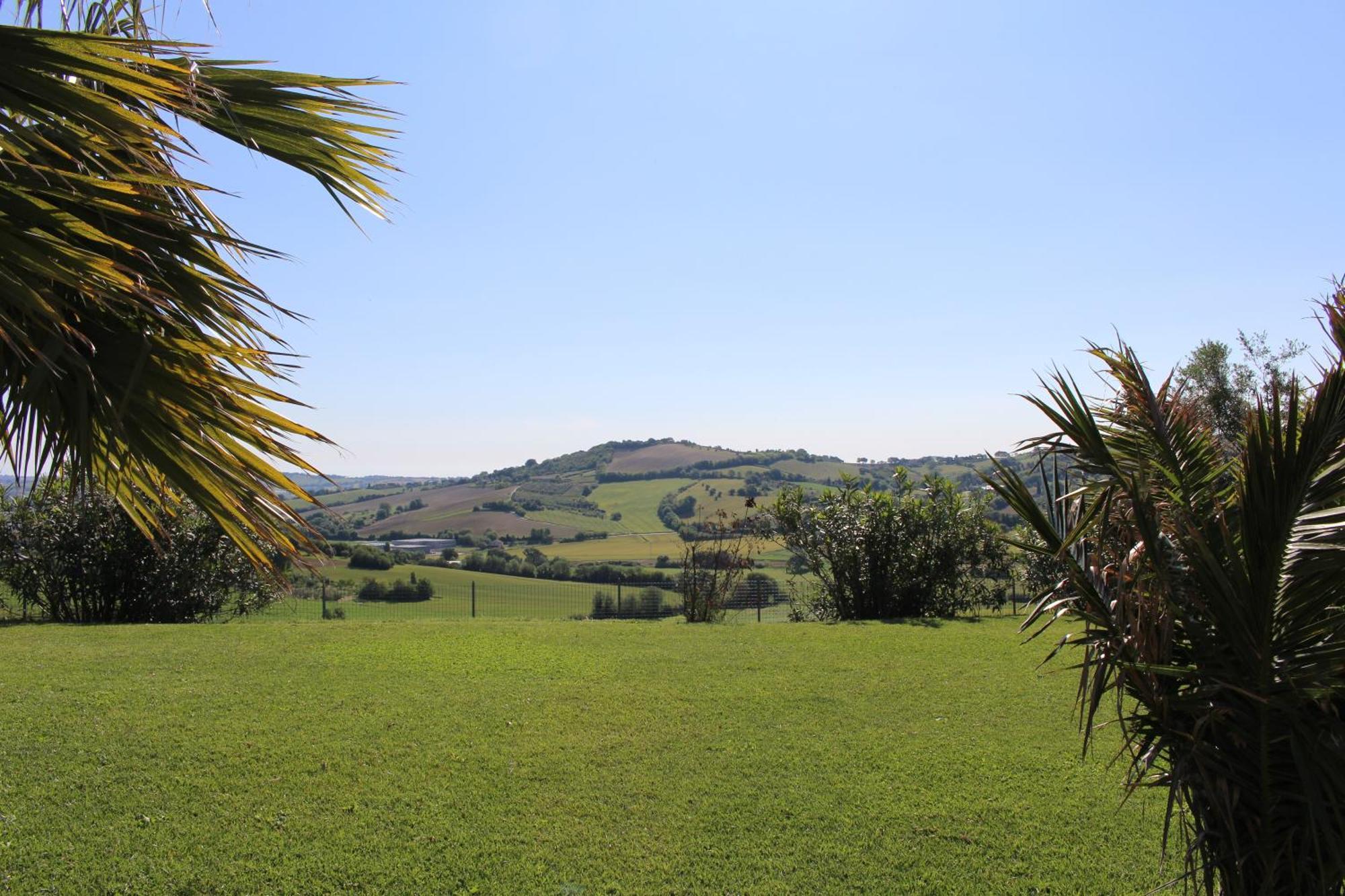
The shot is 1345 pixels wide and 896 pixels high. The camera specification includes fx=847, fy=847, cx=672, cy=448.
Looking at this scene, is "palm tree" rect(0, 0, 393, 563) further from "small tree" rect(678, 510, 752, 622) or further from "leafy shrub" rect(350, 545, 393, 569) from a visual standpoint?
"leafy shrub" rect(350, 545, 393, 569)

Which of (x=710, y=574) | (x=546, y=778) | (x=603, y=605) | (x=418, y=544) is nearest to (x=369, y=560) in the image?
(x=603, y=605)

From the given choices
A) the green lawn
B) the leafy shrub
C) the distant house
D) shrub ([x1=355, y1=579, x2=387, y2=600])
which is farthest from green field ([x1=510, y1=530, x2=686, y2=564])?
the green lawn

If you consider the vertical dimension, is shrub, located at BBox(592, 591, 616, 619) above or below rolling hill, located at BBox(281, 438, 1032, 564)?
below

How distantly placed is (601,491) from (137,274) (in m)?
66.0

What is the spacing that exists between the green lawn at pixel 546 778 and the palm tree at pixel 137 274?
2.80 m

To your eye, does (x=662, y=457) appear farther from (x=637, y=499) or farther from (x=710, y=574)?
(x=710, y=574)

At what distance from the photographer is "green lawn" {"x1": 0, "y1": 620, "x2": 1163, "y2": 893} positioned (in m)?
4.19

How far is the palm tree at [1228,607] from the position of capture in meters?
2.39

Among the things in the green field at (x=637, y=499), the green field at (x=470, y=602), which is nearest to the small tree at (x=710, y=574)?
the green field at (x=470, y=602)

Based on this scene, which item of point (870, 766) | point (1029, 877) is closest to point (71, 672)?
point (870, 766)

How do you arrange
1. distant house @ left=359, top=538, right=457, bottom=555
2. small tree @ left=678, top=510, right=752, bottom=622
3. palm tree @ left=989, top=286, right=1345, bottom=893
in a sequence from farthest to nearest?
distant house @ left=359, top=538, right=457, bottom=555 → small tree @ left=678, top=510, right=752, bottom=622 → palm tree @ left=989, top=286, right=1345, bottom=893

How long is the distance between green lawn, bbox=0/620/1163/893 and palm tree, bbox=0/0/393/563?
2796mm

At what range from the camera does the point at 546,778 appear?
5.45 metres

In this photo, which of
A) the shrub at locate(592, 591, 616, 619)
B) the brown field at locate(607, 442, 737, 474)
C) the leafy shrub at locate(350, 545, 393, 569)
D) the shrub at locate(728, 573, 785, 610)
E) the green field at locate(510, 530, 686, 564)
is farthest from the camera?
the brown field at locate(607, 442, 737, 474)
